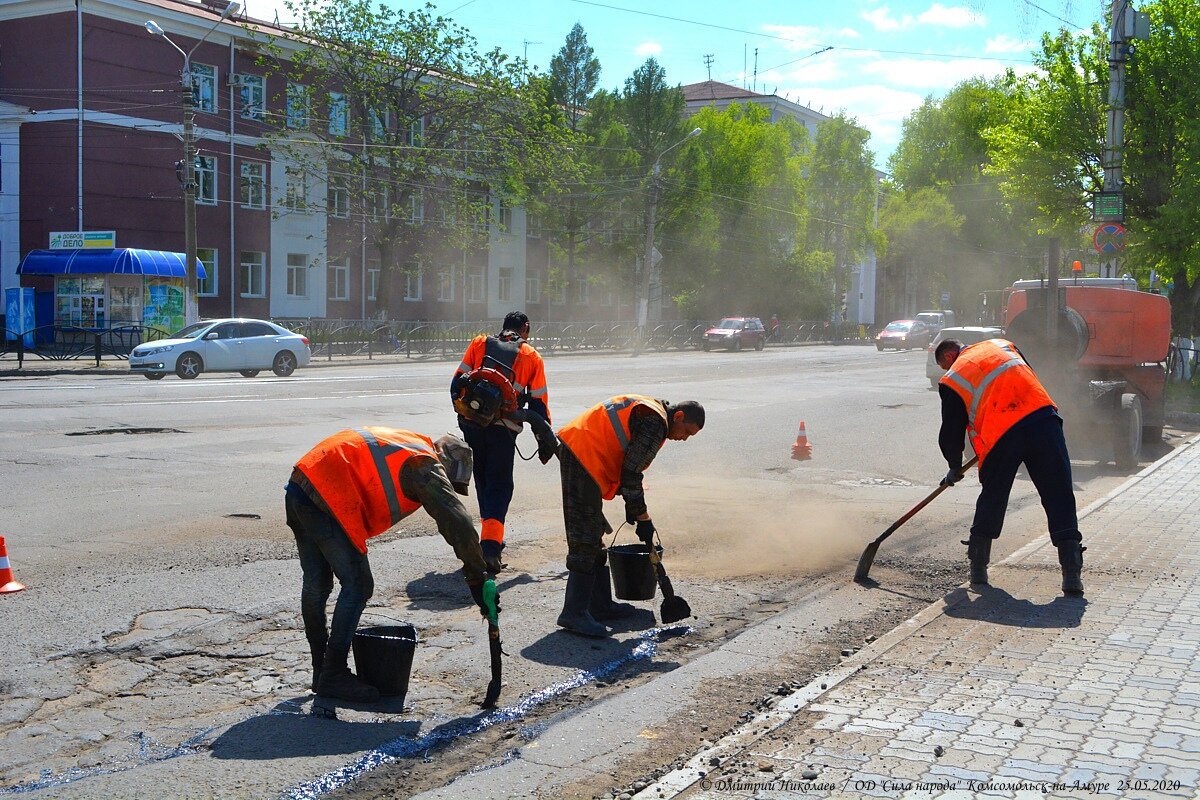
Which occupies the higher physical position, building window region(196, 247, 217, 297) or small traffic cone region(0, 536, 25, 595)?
building window region(196, 247, 217, 297)

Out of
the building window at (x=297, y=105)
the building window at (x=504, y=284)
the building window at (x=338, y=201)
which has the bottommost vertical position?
the building window at (x=504, y=284)

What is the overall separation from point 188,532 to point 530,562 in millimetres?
2587

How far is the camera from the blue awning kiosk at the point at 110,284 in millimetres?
Answer: 33250

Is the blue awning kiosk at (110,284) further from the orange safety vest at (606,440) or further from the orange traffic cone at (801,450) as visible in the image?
the orange safety vest at (606,440)

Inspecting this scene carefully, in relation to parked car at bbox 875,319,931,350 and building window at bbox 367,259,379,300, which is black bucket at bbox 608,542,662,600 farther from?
parked car at bbox 875,319,931,350

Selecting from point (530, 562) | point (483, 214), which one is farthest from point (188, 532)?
point (483, 214)

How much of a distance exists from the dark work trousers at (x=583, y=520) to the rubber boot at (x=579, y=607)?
5 cm

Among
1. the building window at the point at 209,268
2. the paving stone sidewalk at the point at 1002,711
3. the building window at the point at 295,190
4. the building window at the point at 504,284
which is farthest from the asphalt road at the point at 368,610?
the building window at the point at 504,284

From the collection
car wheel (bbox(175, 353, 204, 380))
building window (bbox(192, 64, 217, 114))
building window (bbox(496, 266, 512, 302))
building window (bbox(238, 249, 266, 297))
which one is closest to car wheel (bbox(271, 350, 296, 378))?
car wheel (bbox(175, 353, 204, 380))

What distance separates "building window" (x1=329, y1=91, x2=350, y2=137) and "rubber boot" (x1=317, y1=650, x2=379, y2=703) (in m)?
39.5

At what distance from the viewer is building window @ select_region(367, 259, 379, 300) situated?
156ft

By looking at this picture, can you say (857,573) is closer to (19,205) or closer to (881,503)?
(881,503)

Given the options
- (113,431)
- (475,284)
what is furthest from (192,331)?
(475,284)

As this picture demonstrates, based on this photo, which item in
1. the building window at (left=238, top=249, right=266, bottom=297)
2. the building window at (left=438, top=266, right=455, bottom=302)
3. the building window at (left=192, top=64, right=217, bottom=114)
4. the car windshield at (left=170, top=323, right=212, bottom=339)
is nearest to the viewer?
the car windshield at (left=170, top=323, right=212, bottom=339)
